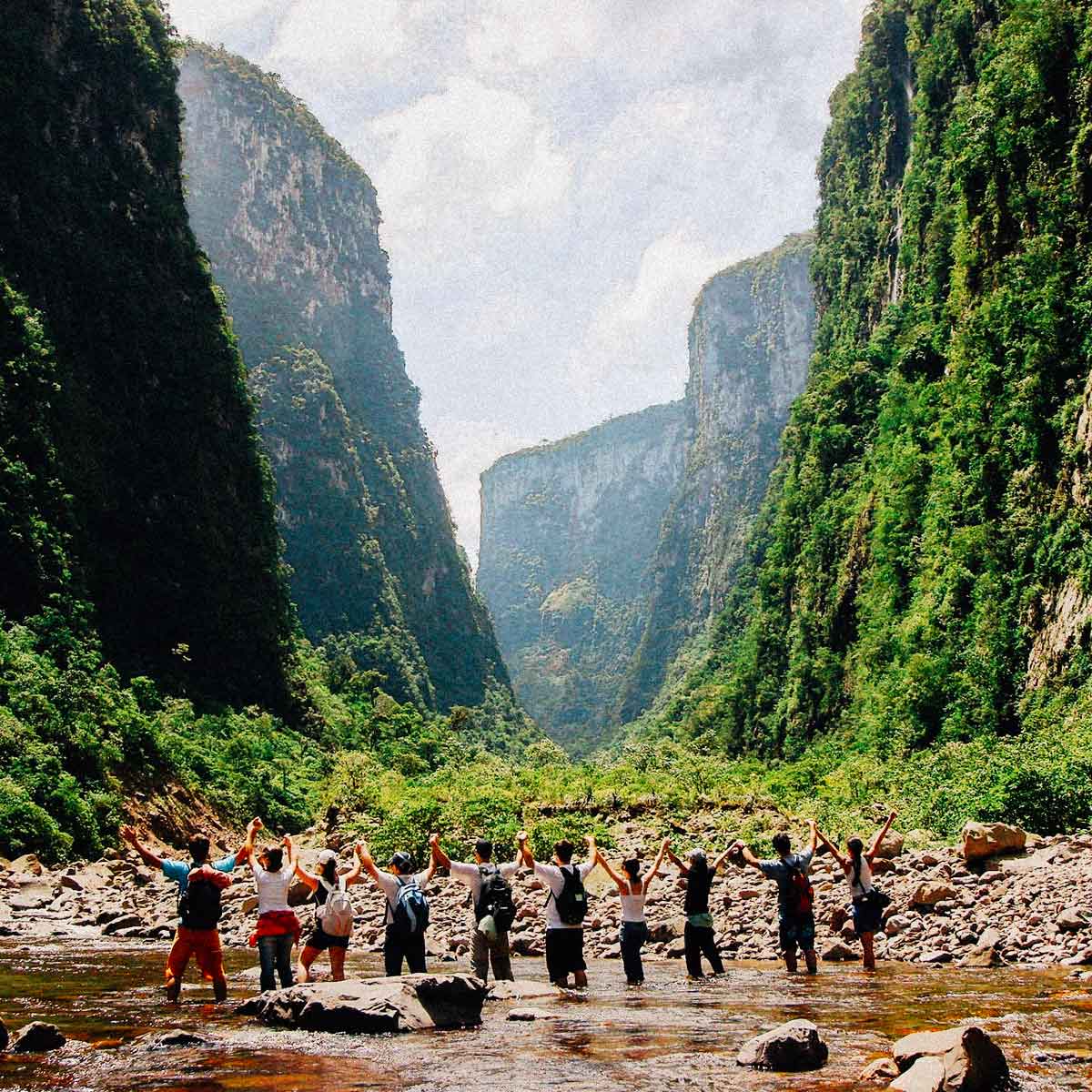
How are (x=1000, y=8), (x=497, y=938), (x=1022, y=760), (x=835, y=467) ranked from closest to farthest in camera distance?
(x=497, y=938) → (x=1022, y=760) → (x=1000, y=8) → (x=835, y=467)

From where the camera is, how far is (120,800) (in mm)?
24953

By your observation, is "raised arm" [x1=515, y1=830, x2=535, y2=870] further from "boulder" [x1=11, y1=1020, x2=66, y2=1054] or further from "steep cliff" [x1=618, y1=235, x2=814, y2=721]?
"steep cliff" [x1=618, y1=235, x2=814, y2=721]

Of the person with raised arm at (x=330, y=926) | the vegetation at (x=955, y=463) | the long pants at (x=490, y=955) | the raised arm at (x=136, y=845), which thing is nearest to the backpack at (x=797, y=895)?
the long pants at (x=490, y=955)

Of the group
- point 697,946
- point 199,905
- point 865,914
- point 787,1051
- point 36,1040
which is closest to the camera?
point 787,1051

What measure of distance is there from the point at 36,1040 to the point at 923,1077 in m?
5.20

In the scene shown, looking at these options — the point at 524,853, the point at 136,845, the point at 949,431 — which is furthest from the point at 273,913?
the point at 949,431

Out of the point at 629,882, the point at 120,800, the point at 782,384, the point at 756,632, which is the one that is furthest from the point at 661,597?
the point at 629,882

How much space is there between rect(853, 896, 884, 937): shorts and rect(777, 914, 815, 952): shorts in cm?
69

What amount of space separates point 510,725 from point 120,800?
3647 inches

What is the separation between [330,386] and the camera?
4370 inches

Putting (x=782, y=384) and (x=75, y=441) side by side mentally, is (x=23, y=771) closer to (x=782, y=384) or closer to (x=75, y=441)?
(x=75, y=441)

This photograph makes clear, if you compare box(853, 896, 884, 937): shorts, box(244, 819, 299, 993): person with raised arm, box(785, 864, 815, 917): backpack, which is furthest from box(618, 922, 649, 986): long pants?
box(244, 819, 299, 993): person with raised arm

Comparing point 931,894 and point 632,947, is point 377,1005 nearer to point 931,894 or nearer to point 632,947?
point 632,947

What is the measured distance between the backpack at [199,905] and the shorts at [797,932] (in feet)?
18.7
